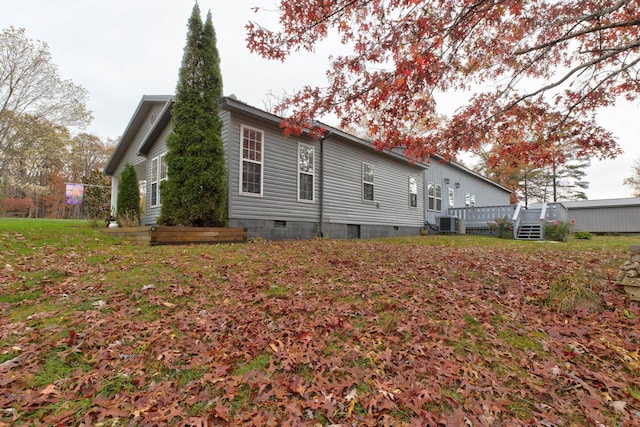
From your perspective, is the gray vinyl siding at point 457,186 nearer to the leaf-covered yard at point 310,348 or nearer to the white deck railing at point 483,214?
the white deck railing at point 483,214

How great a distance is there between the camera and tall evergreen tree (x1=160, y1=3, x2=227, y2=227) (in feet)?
23.9

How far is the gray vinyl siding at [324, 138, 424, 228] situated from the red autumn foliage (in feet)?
17.0

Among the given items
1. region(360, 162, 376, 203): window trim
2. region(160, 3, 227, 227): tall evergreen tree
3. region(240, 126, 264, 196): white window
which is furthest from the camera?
region(360, 162, 376, 203): window trim

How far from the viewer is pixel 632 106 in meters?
5.80

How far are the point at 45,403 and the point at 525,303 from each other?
4503mm

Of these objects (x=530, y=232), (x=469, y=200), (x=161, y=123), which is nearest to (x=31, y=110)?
(x=161, y=123)

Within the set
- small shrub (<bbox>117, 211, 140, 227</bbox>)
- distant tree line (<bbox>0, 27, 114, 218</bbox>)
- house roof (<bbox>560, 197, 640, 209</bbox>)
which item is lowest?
small shrub (<bbox>117, 211, 140, 227</bbox>)

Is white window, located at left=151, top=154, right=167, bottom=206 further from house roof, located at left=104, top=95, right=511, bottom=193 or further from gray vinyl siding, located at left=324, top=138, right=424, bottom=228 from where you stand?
gray vinyl siding, located at left=324, top=138, right=424, bottom=228

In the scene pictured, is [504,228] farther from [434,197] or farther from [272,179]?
[272,179]

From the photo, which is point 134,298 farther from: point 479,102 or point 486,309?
point 479,102

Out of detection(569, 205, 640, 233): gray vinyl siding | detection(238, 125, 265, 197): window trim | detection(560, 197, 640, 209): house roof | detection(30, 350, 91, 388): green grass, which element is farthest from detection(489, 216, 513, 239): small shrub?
detection(30, 350, 91, 388): green grass

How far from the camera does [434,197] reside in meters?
16.8

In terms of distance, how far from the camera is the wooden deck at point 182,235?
6.46 metres

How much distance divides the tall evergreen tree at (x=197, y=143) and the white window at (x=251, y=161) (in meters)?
0.62
